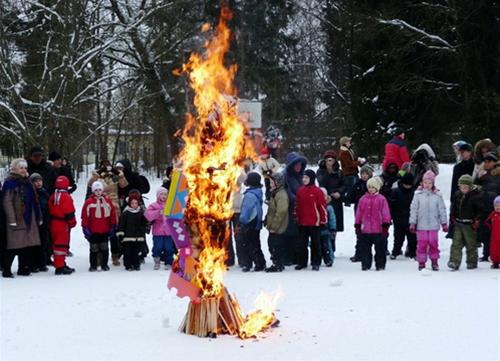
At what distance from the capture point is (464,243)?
39.0 ft

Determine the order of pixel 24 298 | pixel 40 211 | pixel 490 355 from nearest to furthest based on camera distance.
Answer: pixel 490 355, pixel 24 298, pixel 40 211

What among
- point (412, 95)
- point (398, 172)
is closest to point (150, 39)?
point (412, 95)

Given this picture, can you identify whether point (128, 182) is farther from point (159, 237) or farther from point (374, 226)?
point (374, 226)

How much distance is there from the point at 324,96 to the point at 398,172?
1359 inches

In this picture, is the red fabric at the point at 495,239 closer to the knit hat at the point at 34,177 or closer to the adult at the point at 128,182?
the adult at the point at 128,182

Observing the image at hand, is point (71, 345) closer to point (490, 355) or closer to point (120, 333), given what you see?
point (120, 333)

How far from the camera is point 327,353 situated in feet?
22.4

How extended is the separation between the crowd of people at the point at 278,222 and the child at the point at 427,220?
0.6 inches

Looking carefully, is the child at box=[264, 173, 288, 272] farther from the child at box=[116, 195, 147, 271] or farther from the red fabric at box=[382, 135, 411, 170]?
the red fabric at box=[382, 135, 411, 170]

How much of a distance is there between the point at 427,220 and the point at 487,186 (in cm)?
131

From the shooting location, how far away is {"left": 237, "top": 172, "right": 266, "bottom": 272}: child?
11812 mm

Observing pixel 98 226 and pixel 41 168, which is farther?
pixel 41 168

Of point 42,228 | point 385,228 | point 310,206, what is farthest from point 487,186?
point 42,228

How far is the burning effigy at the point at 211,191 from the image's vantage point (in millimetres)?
7379
